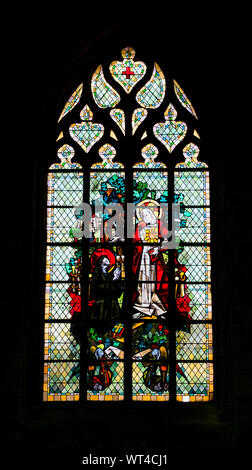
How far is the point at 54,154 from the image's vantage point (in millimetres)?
6199

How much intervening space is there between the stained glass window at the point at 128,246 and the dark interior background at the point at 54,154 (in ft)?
0.44

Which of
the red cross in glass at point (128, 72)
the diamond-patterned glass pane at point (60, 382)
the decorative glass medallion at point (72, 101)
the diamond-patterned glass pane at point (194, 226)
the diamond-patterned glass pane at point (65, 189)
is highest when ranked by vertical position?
the red cross in glass at point (128, 72)

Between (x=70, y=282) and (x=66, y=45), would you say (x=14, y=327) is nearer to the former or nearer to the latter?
(x=70, y=282)

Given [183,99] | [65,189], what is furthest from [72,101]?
[183,99]

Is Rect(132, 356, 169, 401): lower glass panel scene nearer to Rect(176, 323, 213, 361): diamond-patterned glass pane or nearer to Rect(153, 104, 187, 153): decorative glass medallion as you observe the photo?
Rect(176, 323, 213, 361): diamond-patterned glass pane

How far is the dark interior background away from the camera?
5.32m

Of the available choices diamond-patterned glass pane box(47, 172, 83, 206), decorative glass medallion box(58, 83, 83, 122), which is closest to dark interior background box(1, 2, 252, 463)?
decorative glass medallion box(58, 83, 83, 122)

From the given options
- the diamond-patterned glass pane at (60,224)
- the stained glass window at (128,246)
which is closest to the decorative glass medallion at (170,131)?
the stained glass window at (128,246)

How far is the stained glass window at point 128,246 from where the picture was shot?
579 centimetres

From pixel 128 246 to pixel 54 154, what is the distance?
3.60 feet

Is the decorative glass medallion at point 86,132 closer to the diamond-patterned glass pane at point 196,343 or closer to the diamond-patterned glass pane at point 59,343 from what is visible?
the diamond-patterned glass pane at point 59,343

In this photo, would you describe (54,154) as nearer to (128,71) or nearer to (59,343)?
(128,71)

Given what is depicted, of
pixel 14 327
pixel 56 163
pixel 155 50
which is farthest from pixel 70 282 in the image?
pixel 155 50

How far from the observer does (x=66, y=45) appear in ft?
19.9
